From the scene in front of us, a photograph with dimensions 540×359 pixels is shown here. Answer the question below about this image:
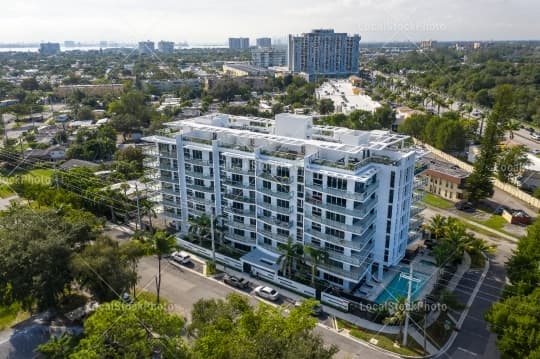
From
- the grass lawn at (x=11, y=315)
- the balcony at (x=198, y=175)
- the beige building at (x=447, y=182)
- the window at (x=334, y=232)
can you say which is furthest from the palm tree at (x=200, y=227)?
the beige building at (x=447, y=182)

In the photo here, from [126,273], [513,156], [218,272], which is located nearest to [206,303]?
[126,273]

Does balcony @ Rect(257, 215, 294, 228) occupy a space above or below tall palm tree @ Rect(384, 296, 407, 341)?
above

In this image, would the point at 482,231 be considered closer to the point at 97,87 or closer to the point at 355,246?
the point at 355,246

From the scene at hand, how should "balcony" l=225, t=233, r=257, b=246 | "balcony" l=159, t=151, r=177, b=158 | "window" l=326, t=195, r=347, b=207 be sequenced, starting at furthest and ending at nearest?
"balcony" l=159, t=151, r=177, b=158
"balcony" l=225, t=233, r=257, b=246
"window" l=326, t=195, r=347, b=207

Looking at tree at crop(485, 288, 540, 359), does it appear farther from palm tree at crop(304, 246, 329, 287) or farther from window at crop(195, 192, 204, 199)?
window at crop(195, 192, 204, 199)

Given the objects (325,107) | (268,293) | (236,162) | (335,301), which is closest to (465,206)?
(335,301)

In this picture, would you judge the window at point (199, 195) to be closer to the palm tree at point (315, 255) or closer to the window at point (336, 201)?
the palm tree at point (315, 255)

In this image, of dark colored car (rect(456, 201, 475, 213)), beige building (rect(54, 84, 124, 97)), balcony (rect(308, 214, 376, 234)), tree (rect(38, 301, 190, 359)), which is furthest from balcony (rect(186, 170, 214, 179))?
beige building (rect(54, 84, 124, 97))
